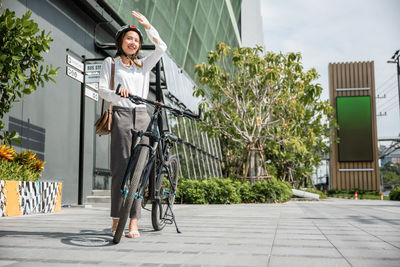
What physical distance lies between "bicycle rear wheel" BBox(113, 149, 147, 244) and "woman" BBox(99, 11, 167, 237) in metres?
0.01

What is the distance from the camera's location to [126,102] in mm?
3838

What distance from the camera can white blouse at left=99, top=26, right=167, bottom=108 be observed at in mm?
3742

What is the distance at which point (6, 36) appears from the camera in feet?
15.9

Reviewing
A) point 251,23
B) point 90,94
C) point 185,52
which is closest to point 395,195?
point 185,52

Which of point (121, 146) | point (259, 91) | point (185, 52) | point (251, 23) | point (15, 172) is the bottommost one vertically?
point (15, 172)

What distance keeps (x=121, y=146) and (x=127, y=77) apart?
70cm

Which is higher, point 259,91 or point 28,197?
point 259,91

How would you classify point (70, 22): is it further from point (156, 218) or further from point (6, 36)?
point (156, 218)

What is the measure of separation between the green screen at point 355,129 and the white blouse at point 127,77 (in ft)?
122

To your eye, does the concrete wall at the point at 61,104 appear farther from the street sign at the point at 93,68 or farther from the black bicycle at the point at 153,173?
the black bicycle at the point at 153,173

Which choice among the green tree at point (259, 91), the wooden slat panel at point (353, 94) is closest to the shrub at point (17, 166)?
the green tree at point (259, 91)

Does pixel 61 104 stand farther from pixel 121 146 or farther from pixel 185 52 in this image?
pixel 185 52

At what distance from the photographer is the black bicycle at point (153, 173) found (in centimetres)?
332

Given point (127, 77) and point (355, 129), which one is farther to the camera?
point (355, 129)
